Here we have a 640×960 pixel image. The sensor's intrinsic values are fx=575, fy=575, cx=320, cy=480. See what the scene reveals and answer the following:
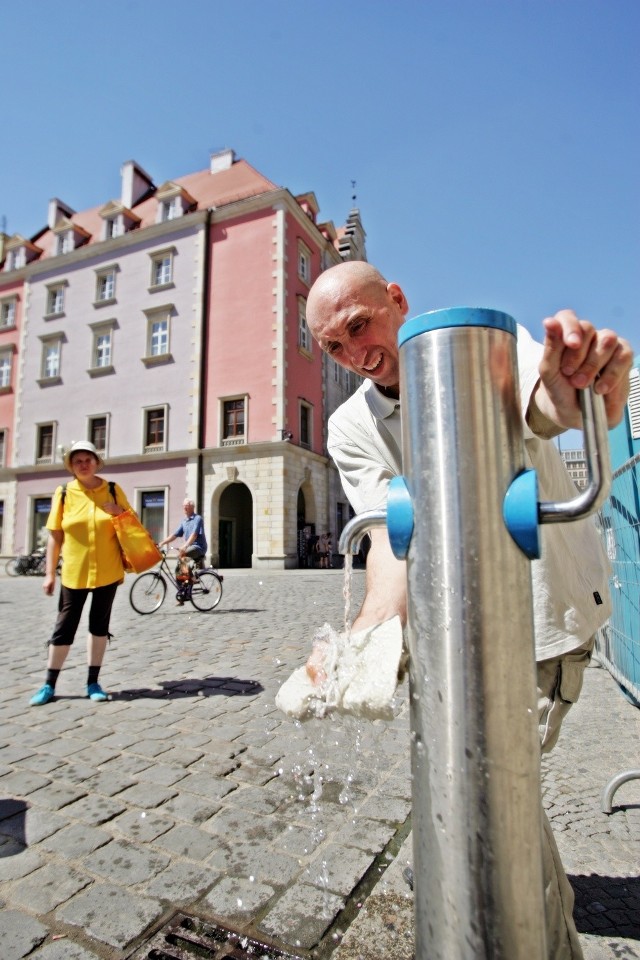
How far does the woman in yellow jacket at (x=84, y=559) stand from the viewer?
4.29m

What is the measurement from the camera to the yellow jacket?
441cm

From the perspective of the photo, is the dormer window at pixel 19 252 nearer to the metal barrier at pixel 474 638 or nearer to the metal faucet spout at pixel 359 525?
the metal faucet spout at pixel 359 525

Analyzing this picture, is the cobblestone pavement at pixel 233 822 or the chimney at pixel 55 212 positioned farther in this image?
the chimney at pixel 55 212

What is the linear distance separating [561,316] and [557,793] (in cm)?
242

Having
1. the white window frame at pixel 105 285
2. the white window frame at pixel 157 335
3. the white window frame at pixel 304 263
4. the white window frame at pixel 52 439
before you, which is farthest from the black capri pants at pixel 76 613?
the white window frame at pixel 105 285

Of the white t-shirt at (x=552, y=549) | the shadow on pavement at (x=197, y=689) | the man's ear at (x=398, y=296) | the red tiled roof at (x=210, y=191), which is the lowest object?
the shadow on pavement at (x=197, y=689)

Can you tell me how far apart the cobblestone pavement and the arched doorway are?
21551 millimetres

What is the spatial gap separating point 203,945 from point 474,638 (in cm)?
149

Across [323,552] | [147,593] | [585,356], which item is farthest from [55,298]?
[585,356]

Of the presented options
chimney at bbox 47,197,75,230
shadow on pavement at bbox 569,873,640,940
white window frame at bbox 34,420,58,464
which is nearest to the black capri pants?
shadow on pavement at bbox 569,873,640,940

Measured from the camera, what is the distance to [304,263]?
2614 centimetres

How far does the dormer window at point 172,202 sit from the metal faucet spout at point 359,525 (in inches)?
1117

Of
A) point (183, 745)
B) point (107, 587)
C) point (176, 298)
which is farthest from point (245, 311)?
point (183, 745)

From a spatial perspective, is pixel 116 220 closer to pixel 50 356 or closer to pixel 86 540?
pixel 50 356
